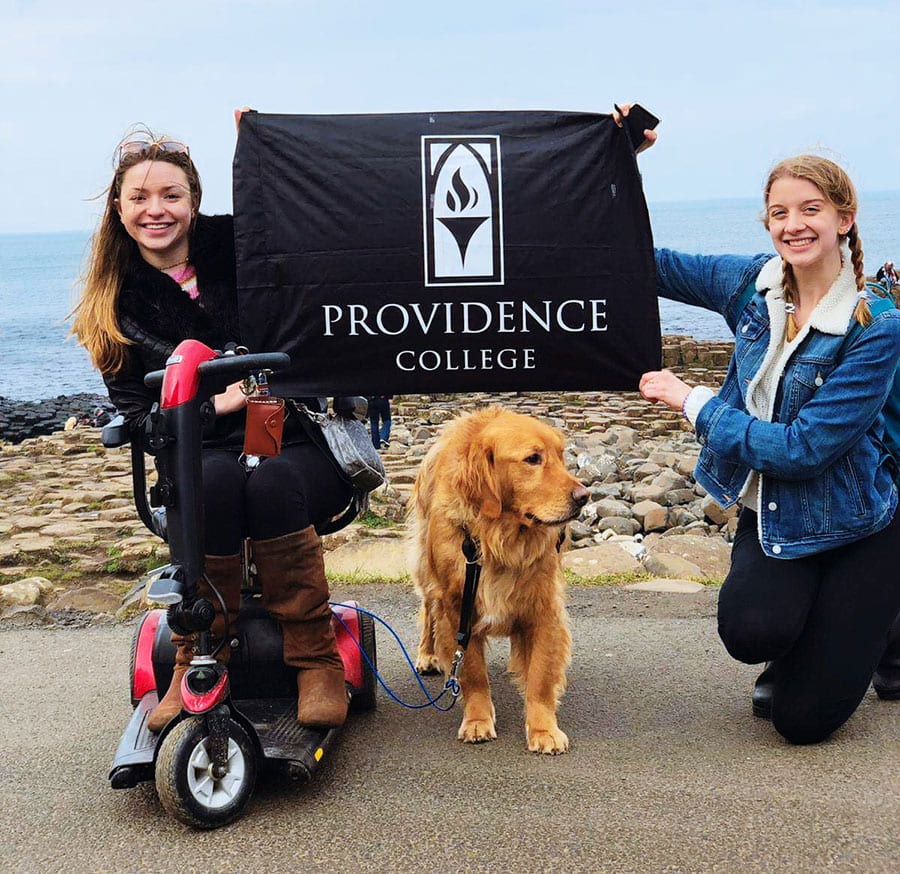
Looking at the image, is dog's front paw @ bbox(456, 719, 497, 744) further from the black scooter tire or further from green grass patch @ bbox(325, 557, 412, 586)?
green grass patch @ bbox(325, 557, 412, 586)

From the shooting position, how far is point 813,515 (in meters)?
3.55

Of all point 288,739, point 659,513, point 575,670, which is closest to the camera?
point 288,739

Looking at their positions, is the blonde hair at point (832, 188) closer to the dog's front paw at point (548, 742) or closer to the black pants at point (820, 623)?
the black pants at point (820, 623)

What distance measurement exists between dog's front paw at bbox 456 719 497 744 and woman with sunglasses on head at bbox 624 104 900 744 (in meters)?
0.87

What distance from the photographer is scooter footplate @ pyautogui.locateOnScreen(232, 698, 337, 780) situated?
3.23 meters

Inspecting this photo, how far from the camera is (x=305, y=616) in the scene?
3.62 metres

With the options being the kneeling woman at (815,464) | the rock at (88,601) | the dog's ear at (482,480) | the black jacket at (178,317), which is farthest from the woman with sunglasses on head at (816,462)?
the rock at (88,601)

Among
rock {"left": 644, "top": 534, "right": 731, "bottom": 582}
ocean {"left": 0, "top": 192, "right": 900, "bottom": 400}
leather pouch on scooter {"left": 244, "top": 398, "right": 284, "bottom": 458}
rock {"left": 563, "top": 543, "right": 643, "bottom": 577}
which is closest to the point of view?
leather pouch on scooter {"left": 244, "top": 398, "right": 284, "bottom": 458}

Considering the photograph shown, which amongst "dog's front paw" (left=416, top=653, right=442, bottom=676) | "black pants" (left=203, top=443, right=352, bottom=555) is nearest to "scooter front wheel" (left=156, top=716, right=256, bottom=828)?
"black pants" (left=203, top=443, right=352, bottom=555)

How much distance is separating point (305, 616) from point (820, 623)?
1.69 meters

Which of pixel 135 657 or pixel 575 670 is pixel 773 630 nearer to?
pixel 575 670

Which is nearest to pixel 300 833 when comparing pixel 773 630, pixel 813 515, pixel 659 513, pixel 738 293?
pixel 773 630

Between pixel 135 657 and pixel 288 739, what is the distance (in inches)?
29.5

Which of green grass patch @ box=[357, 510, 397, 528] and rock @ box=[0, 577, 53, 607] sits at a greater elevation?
rock @ box=[0, 577, 53, 607]
